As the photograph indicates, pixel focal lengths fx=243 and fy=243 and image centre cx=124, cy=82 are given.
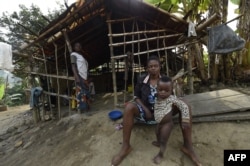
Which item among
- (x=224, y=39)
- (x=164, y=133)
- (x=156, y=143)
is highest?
(x=224, y=39)

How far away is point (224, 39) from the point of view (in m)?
5.39

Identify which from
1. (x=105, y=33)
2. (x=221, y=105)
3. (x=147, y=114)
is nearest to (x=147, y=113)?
(x=147, y=114)

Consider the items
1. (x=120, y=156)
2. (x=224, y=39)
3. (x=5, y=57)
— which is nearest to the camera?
(x=120, y=156)

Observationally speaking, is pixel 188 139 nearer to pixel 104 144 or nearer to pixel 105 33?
pixel 104 144

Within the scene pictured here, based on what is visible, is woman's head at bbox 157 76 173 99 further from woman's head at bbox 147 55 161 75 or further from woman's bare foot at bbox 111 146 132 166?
woman's bare foot at bbox 111 146 132 166

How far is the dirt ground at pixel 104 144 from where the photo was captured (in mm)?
3411

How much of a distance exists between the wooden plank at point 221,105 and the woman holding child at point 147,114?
0.95m

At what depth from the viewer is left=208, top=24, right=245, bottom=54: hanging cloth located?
5.37 meters

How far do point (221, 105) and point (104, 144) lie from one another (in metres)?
2.16

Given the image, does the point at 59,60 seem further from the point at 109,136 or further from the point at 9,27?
the point at 9,27

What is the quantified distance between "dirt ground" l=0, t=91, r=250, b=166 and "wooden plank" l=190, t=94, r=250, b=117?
208 mm

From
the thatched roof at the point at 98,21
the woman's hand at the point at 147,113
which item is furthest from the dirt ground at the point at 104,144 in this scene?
the thatched roof at the point at 98,21

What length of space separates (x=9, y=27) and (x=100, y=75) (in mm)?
5317

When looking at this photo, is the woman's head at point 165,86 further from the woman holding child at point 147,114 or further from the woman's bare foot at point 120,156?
the woman's bare foot at point 120,156
